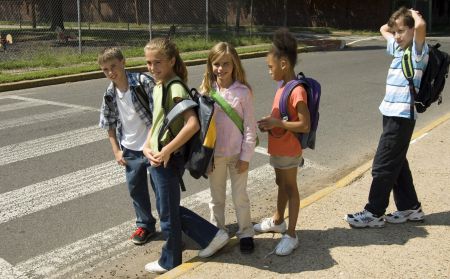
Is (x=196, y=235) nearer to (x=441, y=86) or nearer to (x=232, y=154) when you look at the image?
(x=232, y=154)

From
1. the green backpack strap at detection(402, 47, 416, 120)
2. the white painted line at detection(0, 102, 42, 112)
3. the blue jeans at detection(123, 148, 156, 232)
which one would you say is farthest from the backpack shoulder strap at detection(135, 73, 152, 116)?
the white painted line at detection(0, 102, 42, 112)

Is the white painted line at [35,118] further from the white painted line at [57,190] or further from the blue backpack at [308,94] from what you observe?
the blue backpack at [308,94]

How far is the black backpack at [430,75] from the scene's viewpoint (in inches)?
142

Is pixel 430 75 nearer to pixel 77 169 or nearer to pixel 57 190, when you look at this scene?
pixel 57 190

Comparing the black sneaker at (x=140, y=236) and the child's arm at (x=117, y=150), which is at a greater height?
the child's arm at (x=117, y=150)

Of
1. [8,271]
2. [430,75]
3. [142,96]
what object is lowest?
[8,271]

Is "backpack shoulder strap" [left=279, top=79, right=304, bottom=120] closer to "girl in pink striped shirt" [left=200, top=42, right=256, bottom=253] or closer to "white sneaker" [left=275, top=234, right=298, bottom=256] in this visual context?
"girl in pink striped shirt" [left=200, top=42, right=256, bottom=253]

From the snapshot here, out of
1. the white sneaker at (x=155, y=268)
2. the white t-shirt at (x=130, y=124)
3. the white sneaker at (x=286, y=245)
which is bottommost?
the white sneaker at (x=155, y=268)

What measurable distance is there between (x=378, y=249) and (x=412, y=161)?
2.27 m

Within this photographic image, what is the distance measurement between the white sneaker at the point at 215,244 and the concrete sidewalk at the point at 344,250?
0.04 metres

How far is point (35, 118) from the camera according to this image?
835 centimetres

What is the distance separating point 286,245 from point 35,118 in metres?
5.95

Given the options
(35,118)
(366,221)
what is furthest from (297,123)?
(35,118)

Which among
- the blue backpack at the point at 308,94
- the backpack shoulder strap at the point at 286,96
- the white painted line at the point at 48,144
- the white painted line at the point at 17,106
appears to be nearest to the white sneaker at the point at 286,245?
the blue backpack at the point at 308,94
